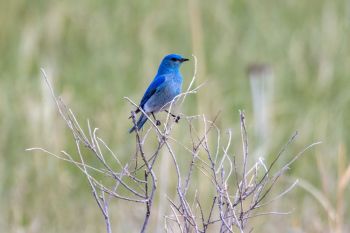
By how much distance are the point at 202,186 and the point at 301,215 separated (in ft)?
3.14

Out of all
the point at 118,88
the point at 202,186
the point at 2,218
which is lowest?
the point at 2,218

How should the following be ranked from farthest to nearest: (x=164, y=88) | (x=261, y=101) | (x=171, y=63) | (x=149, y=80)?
(x=149, y=80)
(x=261, y=101)
(x=171, y=63)
(x=164, y=88)

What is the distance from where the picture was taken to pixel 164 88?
17.6ft

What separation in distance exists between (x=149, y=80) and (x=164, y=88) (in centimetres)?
357

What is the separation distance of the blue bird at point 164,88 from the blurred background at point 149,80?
1.32 meters

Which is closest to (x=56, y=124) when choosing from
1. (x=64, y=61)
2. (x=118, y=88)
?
(x=118, y=88)

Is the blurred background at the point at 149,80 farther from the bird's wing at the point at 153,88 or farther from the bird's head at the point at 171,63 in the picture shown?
the bird's wing at the point at 153,88

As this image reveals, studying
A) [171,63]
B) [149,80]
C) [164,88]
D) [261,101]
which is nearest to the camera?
[164,88]

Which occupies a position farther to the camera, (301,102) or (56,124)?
(301,102)

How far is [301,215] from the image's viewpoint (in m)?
8.27

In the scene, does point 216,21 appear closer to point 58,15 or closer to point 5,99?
point 58,15

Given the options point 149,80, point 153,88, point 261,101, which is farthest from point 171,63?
point 149,80

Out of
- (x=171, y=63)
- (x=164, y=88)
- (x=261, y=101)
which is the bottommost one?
(x=164, y=88)

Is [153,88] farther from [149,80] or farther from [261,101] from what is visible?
[149,80]
